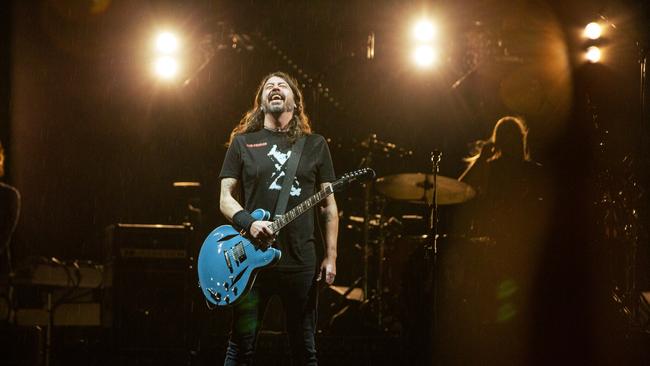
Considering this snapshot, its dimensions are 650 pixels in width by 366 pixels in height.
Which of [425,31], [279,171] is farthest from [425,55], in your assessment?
[279,171]

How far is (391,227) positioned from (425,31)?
8.38 ft

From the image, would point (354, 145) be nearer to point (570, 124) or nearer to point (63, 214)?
point (570, 124)

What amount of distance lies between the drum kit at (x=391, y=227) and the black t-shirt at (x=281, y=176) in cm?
224

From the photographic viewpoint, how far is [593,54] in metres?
8.04

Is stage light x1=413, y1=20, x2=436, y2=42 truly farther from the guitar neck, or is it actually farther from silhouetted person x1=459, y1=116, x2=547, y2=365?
the guitar neck

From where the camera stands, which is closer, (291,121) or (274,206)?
(274,206)

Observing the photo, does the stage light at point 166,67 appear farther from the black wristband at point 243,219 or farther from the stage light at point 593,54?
the stage light at point 593,54

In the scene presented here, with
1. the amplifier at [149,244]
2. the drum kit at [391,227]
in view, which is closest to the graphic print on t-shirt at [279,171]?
the drum kit at [391,227]

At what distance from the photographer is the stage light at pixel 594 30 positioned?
7.83 m

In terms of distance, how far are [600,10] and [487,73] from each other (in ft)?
7.43

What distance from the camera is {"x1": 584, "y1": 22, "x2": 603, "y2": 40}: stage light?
7.83m

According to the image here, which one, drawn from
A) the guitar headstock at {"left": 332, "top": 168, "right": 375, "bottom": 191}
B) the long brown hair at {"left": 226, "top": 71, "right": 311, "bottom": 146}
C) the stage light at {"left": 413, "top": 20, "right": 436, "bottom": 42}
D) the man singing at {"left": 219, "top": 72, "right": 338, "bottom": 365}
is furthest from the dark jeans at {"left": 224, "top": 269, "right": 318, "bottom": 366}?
the stage light at {"left": 413, "top": 20, "right": 436, "bottom": 42}

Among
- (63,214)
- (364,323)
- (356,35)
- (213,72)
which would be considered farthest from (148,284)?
(356,35)

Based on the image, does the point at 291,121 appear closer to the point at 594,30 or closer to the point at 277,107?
the point at 277,107
